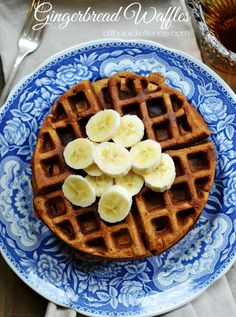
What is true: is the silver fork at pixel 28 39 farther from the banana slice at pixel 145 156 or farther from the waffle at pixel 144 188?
the banana slice at pixel 145 156

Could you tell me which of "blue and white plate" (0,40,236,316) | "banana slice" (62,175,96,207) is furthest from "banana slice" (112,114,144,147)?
"blue and white plate" (0,40,236,316)

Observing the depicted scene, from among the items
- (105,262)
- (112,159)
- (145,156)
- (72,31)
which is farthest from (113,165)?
(72,31)

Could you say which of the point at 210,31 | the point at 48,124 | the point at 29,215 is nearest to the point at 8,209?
the point at 29,215

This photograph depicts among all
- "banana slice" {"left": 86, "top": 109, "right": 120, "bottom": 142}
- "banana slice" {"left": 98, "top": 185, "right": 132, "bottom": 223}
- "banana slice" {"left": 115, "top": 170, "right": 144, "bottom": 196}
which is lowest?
"banana slice" {"left": 98, "top": 185, "right": 132, "bottom": 223}

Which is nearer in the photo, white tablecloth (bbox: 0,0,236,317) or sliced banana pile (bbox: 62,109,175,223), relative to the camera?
sliced banana pile (bbox: 62,109,175,223)

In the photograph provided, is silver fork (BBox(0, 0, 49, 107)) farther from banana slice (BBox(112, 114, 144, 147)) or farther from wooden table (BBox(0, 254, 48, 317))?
wooden table (BBox(0, 254, 48, 317))

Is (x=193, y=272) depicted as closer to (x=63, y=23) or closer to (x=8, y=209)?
(x=8, y=209)

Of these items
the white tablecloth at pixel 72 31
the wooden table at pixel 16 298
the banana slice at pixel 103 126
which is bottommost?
the wooden table at pixel 16 298

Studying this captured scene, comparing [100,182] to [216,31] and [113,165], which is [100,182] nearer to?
[113,165]

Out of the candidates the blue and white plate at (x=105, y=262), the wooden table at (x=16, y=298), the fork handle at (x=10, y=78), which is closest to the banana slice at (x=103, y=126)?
the blue and white plate at (x=105, y=262)

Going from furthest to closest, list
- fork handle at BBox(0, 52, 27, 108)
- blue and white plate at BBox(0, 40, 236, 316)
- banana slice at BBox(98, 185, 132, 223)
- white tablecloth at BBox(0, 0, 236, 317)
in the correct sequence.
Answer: white tablecloth at BBox(0, 0, 236, 317)
fork handle at BBox(0, 52, 27, 108)
blue and white plate at BBox(0, 40, 236, 316)
banana slice at BBox(98, 185, 132, 223)
